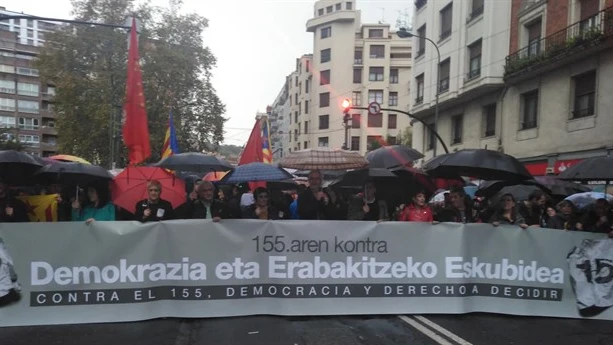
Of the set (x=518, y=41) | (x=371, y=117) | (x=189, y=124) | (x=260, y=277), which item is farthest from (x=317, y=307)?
(x=371, y=117)

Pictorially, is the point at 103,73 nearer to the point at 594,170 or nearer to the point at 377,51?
the point at 594,170

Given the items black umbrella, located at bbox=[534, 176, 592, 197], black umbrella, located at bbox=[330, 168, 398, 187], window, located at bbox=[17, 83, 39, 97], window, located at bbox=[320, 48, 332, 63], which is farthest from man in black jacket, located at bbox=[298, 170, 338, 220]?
window, located at bbox=[17, 83, 39, 97]

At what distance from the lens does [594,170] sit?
6.60 m

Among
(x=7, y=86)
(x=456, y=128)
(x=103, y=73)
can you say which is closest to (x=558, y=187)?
(x=456, y=128)

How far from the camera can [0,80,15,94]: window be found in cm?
8154

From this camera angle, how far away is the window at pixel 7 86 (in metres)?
81.5

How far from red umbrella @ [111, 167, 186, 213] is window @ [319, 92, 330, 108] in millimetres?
61144

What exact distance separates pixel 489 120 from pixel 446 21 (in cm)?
756

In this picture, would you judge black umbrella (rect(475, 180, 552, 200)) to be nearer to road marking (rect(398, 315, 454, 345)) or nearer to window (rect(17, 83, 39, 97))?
road marking (rect(398, 315, 454, 345))

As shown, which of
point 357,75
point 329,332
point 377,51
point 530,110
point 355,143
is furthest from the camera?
point 357,75

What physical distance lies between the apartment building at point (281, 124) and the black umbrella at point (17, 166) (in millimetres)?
76618

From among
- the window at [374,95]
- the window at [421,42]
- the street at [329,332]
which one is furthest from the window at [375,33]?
the street at [329,332]

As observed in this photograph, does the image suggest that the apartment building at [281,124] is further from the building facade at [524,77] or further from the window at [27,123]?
the building facade at [524,77]

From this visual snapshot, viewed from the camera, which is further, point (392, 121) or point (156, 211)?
point (392, 121)
